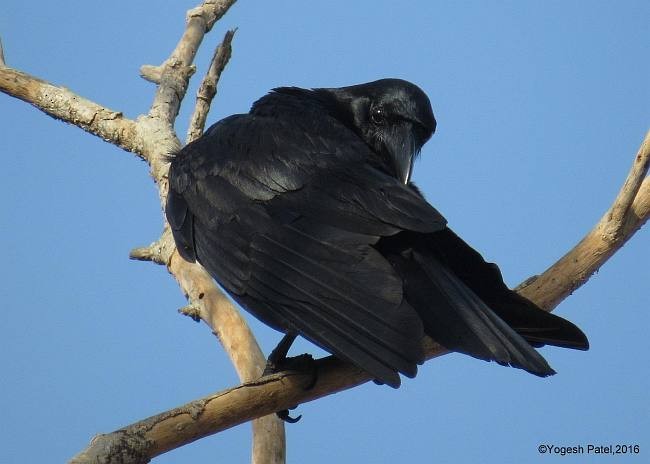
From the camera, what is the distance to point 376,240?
311 centimetres

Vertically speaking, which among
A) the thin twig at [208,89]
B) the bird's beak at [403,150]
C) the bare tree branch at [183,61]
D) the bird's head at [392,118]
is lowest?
the bird's beak at [403,150]

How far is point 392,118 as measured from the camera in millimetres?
4023

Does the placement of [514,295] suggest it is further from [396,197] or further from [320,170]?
[320,170]

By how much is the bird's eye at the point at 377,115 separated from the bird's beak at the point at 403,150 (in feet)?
0.27

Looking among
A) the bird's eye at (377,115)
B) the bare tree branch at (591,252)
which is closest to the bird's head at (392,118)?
the bird's eye at (377,115)

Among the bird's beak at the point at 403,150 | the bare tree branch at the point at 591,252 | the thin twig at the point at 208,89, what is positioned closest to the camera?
the bare tree branch at the point at 591,252

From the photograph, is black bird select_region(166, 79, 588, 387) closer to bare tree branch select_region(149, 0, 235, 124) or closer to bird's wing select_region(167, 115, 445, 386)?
bird's wing select_region(167, 115, 445, 386)

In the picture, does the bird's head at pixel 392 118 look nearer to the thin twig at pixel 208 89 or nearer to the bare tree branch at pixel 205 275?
the bare tree branch at pixel 205 275

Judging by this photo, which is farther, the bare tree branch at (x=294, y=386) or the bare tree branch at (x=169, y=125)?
the bare tree branch at (x=169, y=125)

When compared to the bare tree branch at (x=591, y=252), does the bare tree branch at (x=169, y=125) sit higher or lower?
higher

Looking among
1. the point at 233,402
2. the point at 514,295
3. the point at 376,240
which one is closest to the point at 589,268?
the point at 514,295

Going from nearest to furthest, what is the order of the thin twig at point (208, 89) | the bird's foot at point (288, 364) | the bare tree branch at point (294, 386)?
the bare tree branch at point (294, 386) → the bird's foot at point (288, 364) → the thin twig at point (208, 89)

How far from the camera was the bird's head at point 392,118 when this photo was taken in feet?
12.9

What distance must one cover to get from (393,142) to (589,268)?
0.93 m
